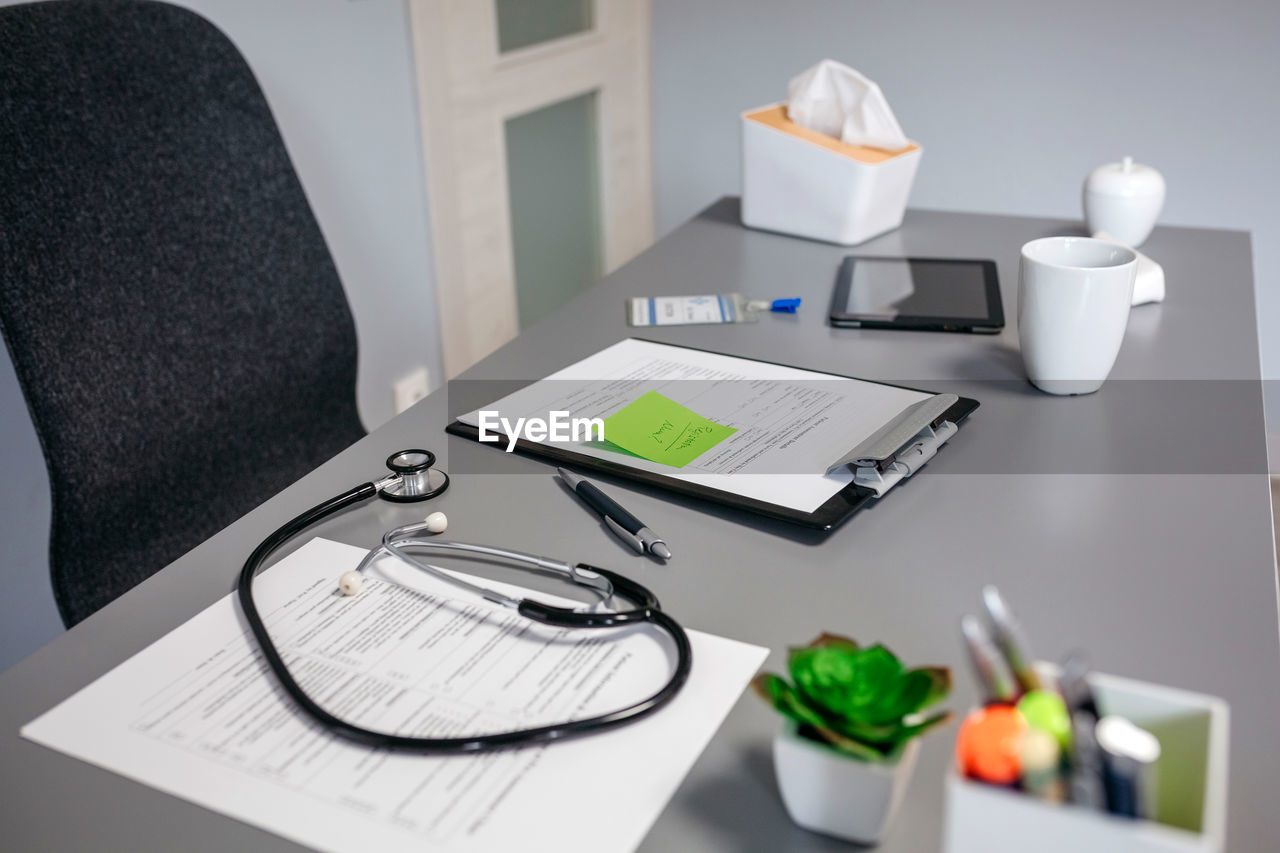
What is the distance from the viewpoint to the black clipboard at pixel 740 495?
79 centimetres

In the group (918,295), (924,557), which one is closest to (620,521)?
(924,557)

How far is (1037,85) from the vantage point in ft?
7.94

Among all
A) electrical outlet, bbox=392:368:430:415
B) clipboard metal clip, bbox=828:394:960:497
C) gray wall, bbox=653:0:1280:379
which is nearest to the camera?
clipboard metal clip, bbox=828:394:960:497

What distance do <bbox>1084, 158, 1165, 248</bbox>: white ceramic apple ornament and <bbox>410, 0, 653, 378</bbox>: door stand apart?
1.15 meters

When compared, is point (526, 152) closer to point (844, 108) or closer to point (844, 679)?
point (844, 108)

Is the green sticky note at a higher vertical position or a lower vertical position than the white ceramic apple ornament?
lower

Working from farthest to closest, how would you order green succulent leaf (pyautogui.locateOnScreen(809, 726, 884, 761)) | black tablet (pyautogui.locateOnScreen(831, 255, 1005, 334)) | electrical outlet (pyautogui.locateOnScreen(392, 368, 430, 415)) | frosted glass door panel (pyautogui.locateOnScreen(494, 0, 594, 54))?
1. frosted glass door panel (pyautogui.locateOnScreen(494, 0, 594, 54))
2. electrical outlet (pyautogui.locateOnScreen(392, 368, 430, 415))
3. black tablet (pyautogui.locateOnScreen(831, 255, 1005, 334))
4. green succulent leaf (pyautogui.locateOnScreen(809, 726, 884, 761))

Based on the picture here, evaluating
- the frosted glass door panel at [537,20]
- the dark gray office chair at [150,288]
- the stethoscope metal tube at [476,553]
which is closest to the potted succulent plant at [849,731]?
the stethoscope metal tube at [476,553]

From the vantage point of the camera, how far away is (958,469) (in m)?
0.88

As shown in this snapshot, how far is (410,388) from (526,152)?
1.98 feet

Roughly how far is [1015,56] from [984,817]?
7.63 feet

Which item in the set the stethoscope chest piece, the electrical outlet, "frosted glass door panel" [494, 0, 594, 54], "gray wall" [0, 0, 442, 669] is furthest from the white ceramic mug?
"frosted glass door panel" [494, 0, 594, 54]

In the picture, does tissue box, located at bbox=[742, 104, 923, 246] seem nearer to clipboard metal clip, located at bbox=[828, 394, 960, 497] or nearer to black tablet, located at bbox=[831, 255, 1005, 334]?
black tablet, located at bbox=[831, 255, 1005, 334]

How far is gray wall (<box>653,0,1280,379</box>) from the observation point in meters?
2.29
